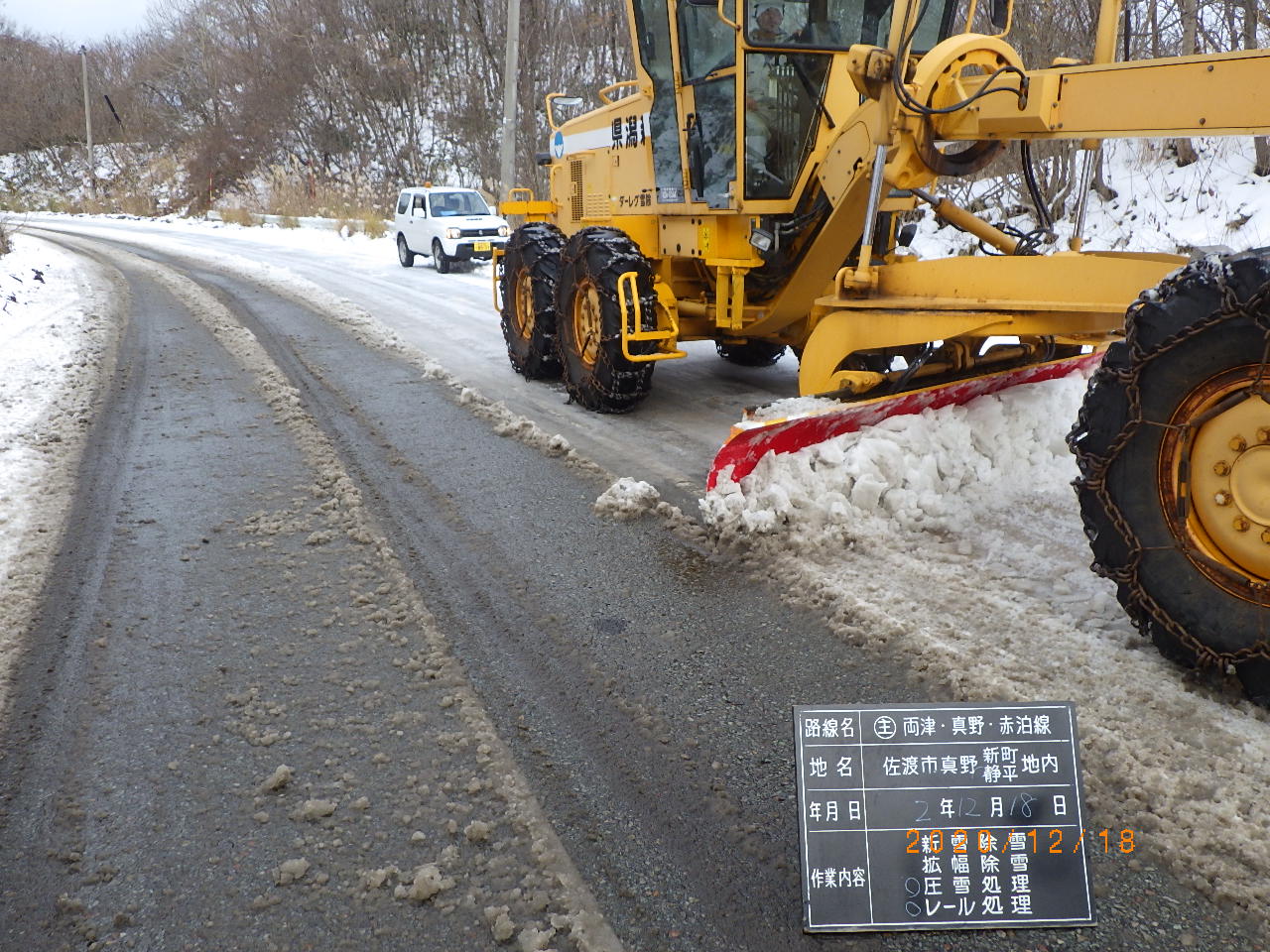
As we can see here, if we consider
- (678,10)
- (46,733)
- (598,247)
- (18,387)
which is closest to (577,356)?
(598,247)

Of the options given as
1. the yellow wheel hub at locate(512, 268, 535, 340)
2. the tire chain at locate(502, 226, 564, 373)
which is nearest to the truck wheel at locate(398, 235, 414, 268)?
the tire chain at locate(502, 226, 564, 373)

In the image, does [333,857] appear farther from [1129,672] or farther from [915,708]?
[1129,672]

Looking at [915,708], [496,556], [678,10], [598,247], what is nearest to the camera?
[915,708]

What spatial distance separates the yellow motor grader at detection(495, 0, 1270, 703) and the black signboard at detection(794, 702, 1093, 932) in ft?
3.71

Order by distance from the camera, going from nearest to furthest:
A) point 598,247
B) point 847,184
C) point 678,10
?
1. point 847,184
2. point 678,10
3. point 598,247

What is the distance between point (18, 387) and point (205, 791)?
19.2 feet

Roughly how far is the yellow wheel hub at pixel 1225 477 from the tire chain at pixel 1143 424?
56 mm

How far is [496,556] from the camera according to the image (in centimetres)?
430

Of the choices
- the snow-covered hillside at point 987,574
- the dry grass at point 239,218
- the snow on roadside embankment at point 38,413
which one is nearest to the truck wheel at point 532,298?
the snow-covered hillside at point 987,574

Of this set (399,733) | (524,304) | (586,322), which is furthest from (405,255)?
(399,733)

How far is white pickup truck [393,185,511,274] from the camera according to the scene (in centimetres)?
1692

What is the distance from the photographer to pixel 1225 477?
2824 mm

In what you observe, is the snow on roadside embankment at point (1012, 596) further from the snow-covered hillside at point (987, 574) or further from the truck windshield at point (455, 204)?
the truck windshield at point (455, 204)

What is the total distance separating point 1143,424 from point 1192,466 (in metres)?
0.18
